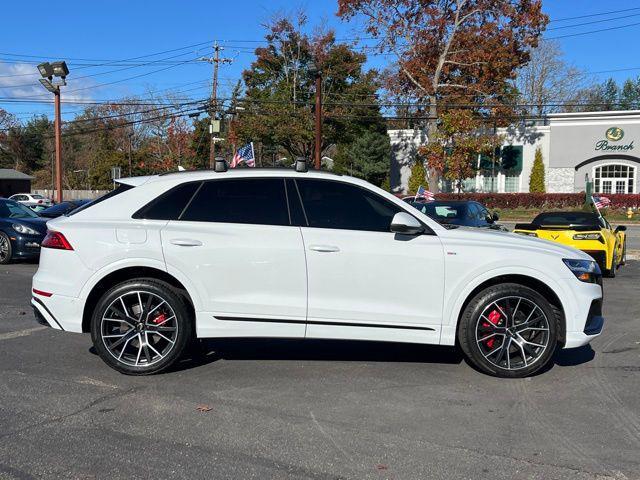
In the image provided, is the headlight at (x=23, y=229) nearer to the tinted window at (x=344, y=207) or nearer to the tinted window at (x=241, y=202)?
the tinted window at (x=241, y=202)

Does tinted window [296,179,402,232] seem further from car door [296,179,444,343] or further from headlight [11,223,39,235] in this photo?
headlight [11,223,39,235]

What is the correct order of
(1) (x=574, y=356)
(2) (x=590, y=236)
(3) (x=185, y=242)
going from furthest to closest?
(2) (x=590, y=236) < (1) (x=574, y=356) < (3) (x=185, y=242)

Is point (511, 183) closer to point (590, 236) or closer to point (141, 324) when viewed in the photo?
point (590, 236)

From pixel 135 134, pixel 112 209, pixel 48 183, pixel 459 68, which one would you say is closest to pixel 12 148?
pixel 48 183

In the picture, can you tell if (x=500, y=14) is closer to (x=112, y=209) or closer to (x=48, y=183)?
(x=112, y=209)

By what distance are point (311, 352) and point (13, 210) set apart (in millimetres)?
10989

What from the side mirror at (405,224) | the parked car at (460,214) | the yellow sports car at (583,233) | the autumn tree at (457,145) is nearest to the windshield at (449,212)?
the parked car at (460,214)

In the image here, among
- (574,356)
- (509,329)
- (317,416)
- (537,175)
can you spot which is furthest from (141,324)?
(537,175)

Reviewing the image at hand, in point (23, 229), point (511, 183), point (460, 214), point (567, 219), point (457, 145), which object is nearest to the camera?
point (567, 219)

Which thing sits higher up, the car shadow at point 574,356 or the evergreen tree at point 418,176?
the evergreen tree at point 418,176

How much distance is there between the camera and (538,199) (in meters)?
43.0

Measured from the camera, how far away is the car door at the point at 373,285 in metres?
5.27

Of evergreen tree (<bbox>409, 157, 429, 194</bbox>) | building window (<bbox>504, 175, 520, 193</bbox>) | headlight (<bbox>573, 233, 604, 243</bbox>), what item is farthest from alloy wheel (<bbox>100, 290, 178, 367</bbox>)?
building window (<bbox>504, 175, 520, 193</bbox>)

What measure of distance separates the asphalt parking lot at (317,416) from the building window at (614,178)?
41.5 m
